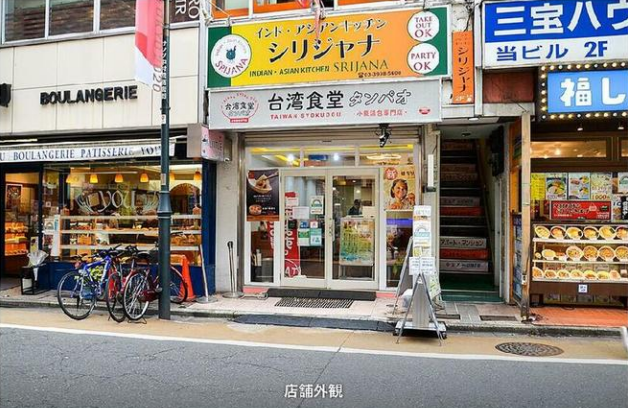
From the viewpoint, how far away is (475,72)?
8922 millimetres

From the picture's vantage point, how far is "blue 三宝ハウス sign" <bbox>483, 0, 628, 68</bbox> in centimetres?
832

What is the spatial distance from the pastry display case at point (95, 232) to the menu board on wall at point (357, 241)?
412cm

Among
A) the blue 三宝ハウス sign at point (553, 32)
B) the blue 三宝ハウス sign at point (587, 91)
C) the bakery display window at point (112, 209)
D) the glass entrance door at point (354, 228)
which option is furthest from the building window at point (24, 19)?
the blue 三宝ハウス sign at point (587, 91)

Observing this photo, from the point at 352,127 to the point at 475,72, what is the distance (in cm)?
256

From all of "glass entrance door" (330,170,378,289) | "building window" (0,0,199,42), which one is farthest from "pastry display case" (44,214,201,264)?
"building window" (0,0,199,42)

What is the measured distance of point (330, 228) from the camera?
10672 mm

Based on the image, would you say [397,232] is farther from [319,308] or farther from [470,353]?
[470,353]

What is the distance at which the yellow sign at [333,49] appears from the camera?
9.21 metres

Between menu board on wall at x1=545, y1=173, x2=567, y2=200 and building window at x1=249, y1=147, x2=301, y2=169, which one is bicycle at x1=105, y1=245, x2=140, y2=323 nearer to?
building window at x1=249, y1=147, x2=301, y2=169

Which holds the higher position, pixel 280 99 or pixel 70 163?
pixel 280 99

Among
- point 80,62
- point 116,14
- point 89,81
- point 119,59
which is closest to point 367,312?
point 119,59

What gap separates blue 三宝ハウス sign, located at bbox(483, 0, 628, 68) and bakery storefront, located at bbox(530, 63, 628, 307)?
1.20 m

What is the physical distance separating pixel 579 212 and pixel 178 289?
7.86m

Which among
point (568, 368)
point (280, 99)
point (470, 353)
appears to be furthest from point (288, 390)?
point (280, 99)
